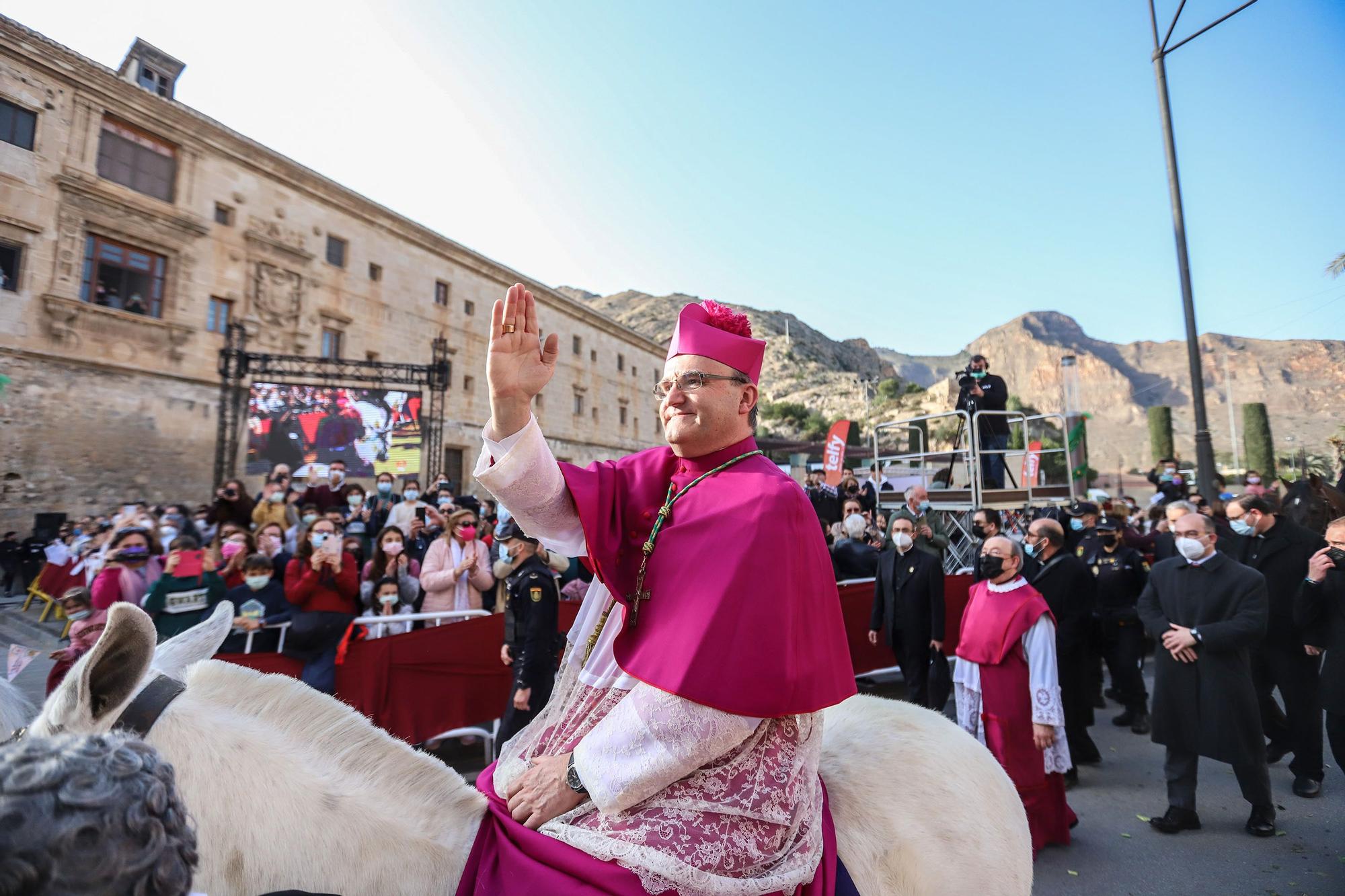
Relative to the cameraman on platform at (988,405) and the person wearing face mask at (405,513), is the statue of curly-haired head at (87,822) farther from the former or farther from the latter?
the cameraman on platform at (988,405)

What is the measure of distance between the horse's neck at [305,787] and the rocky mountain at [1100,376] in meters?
56.5

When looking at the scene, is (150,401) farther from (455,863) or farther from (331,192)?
(455,863)

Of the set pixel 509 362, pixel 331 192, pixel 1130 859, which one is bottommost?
pixel 1130 859

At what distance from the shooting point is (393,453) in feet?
59.8

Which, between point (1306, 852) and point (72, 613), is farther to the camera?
point (72, 613)

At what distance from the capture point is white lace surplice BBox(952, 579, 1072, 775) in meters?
4.51

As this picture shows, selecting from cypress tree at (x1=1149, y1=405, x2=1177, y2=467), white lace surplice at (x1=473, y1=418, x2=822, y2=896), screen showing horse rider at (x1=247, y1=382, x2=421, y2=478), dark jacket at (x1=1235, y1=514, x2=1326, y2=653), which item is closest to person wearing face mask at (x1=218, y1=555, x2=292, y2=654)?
white lace surplice at (x1=473, y1=418, x2=822, y2=896)

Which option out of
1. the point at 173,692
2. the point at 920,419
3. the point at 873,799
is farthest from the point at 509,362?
the point at 920,419

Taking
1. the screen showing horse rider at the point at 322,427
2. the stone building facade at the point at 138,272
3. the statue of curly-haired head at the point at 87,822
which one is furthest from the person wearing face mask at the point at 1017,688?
the stone building facade at the point at 138,272

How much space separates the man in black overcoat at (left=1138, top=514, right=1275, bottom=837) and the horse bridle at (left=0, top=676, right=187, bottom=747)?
230 inches

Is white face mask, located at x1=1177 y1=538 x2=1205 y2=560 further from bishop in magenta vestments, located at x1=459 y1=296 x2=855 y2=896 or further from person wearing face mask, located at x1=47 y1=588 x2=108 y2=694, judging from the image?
A: person wearing face mask, located at x1=47 y1=588 x2=108 y2=694

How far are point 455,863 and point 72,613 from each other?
19.8 feet

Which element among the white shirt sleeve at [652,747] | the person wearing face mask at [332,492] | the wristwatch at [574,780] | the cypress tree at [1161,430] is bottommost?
the wristwatch at [574,780]

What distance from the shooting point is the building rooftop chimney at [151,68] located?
23.1 m
